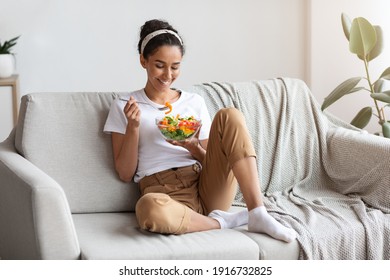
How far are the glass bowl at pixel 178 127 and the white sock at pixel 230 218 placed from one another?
283 millimetres

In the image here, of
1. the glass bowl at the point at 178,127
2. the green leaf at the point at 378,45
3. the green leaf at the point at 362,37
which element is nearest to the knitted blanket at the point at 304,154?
the glass bowl at the point at 178,127

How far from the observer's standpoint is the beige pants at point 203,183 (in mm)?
2482

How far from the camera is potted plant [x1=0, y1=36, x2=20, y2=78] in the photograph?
403 centimetres

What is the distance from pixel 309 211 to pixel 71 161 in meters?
0.87

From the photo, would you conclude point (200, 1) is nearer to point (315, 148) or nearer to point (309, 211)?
point (315, 148)

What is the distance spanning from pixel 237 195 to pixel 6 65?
5.41ft

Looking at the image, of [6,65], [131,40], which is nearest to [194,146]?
[6,65]

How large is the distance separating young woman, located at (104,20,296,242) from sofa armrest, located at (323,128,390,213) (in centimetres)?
54

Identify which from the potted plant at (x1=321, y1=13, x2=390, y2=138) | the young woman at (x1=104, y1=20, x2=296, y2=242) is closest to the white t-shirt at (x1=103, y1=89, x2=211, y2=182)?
the young woman at (x1=104, y1=20, x2=296, y2=242)

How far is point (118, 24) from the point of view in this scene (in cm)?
437

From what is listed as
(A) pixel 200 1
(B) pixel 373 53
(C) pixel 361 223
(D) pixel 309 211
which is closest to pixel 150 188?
(D) pixel 309 211

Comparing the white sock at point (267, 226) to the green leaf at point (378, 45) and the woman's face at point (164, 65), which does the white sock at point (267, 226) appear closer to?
the woman's face at point (164, 65)

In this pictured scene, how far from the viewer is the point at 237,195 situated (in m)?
3.03

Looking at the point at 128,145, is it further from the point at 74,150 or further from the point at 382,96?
the point at 382,96
